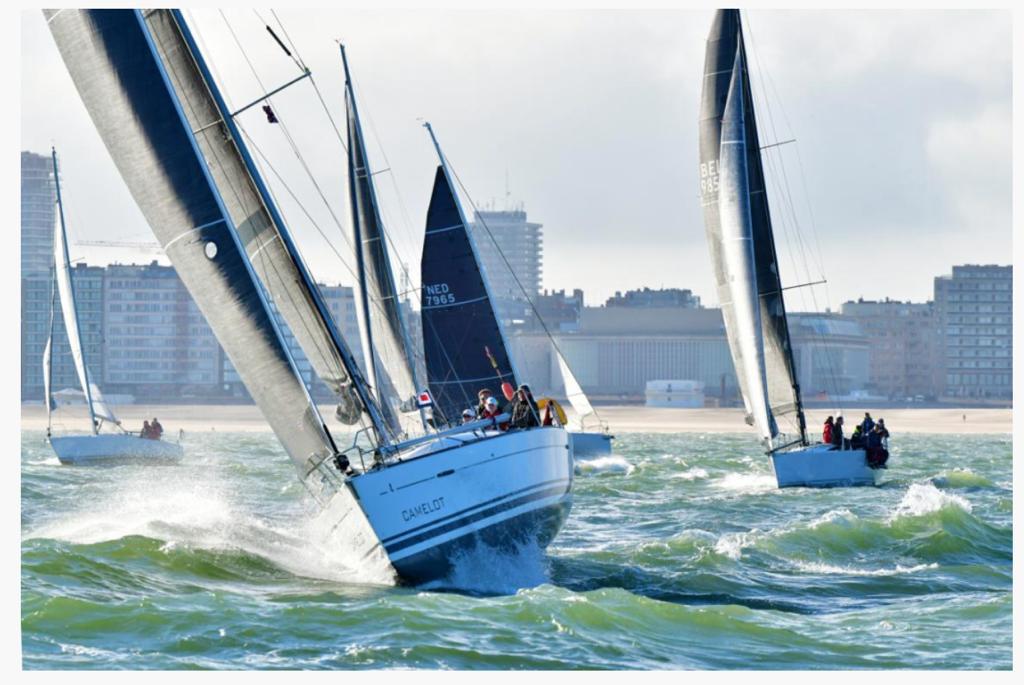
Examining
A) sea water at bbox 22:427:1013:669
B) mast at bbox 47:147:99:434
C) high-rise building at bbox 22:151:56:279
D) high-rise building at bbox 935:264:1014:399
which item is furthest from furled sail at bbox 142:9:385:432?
high-rise building at bbox 935:264:1014:399

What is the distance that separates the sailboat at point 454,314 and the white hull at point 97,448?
1781 cm

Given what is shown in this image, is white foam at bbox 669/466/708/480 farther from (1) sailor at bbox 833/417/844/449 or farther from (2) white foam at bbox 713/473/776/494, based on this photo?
(1) sailor at bbox 833/417/844/449

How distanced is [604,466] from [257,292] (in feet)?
83.5

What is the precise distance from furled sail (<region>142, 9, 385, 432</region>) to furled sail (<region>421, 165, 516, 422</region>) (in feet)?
29.4

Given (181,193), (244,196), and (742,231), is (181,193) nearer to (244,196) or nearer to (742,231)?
(244,196)

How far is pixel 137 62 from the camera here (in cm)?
1468

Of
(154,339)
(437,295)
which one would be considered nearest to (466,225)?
(437,295)

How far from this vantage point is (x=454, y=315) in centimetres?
2497

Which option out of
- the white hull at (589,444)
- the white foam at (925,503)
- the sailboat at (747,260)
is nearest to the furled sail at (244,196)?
the white foam at (925,503)

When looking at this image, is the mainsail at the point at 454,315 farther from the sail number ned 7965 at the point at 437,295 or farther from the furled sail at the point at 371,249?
the furled sail at the point at 371,249

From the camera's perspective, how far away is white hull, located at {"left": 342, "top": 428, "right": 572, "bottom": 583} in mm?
14836
